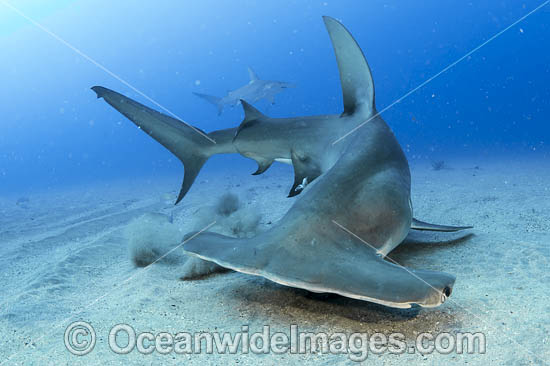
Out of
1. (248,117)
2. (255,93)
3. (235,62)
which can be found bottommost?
A: (248,117)

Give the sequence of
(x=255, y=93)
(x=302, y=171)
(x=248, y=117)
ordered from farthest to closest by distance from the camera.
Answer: (x=255, y=93)
(x=248, y=117)
(x=302, y=171)

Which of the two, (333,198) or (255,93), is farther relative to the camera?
(255,93)

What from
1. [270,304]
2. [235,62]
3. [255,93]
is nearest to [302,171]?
[270,304]

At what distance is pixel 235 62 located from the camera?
420 ft

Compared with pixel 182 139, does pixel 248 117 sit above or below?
above

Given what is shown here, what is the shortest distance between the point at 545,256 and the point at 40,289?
4680 mm

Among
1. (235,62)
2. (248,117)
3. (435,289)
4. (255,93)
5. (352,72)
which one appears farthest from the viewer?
(235,62)

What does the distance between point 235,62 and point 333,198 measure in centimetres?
13406

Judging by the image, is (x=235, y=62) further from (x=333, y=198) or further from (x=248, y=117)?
(x=333, y=198)

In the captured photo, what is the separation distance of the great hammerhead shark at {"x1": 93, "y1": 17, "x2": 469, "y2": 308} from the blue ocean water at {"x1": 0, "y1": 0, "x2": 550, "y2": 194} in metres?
92.6

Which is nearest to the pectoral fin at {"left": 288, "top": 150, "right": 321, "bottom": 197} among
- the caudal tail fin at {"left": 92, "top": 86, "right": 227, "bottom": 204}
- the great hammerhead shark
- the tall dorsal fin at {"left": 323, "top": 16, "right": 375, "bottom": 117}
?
the great hammerhead shark

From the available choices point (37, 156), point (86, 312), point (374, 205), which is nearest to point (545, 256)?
point (374, 205)

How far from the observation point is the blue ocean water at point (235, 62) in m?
99.2

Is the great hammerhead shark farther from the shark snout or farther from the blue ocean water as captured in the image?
the blue ocean water
